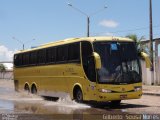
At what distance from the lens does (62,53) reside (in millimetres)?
23234

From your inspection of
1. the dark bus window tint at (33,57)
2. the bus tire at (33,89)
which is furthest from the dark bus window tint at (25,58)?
the bus tire at (33,89)

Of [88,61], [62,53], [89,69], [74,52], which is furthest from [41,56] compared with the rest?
[89,69]

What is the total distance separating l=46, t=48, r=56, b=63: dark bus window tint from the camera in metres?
24.4

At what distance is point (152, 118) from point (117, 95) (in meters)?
4.49

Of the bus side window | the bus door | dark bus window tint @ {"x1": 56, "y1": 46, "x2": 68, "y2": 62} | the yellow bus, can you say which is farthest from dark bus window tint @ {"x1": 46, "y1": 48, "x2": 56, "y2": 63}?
the bus door

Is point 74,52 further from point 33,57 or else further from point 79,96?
point 33,57

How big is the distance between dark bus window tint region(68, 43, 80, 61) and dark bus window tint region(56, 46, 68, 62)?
0.53m

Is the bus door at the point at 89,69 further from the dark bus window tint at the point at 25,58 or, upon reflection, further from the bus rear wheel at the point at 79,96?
the dark bus window tint at the point at 25,58

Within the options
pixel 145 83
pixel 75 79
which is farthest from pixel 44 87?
pixel 145 83

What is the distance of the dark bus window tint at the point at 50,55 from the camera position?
2444 centimetres

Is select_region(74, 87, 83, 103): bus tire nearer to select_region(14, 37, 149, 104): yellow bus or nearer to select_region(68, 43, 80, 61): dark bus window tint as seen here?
select_region(14, 37, 149, 104): yellow bus

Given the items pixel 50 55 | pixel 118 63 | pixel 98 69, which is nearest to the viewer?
pixel 98 69

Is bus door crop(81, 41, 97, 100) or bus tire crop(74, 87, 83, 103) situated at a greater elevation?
bus door crop(81, 41, 97, 100)

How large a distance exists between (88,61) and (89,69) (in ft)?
1.21
